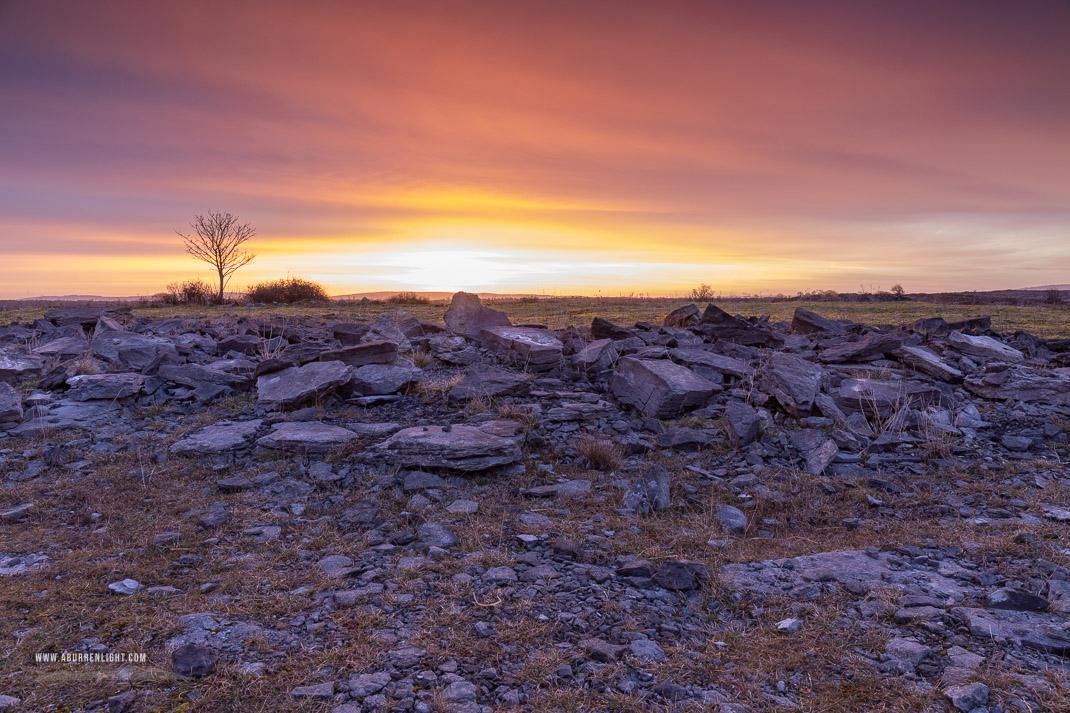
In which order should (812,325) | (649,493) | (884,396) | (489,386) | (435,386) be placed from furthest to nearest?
(812,325)
(435,386)
(489,386)
(884,396)
(649,493)

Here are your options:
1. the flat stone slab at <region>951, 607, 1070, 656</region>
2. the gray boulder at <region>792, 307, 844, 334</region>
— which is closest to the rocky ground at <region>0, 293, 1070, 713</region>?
the flat stone slab at <region>951, 607, 1070, 656</region>

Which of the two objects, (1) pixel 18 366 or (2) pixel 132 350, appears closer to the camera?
(1) pixel 18 366

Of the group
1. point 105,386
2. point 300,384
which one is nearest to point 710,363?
point 300,384

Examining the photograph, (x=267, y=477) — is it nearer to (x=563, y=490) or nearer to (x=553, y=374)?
(x=563, y=490)

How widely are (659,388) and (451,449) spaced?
3.01m

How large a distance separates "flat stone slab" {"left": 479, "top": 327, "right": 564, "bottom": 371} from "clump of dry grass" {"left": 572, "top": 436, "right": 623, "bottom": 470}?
2.97 m

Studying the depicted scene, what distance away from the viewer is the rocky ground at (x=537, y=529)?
3.18 m

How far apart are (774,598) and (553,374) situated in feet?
19.9

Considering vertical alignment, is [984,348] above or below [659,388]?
above

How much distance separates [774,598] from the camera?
404 cm

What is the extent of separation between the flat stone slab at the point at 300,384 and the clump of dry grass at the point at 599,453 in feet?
11.8

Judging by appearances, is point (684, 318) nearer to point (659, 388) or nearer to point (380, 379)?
point (659, 388)

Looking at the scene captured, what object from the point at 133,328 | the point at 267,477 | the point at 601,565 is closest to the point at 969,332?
the point at 601,565

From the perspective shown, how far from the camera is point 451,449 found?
21.4ft
